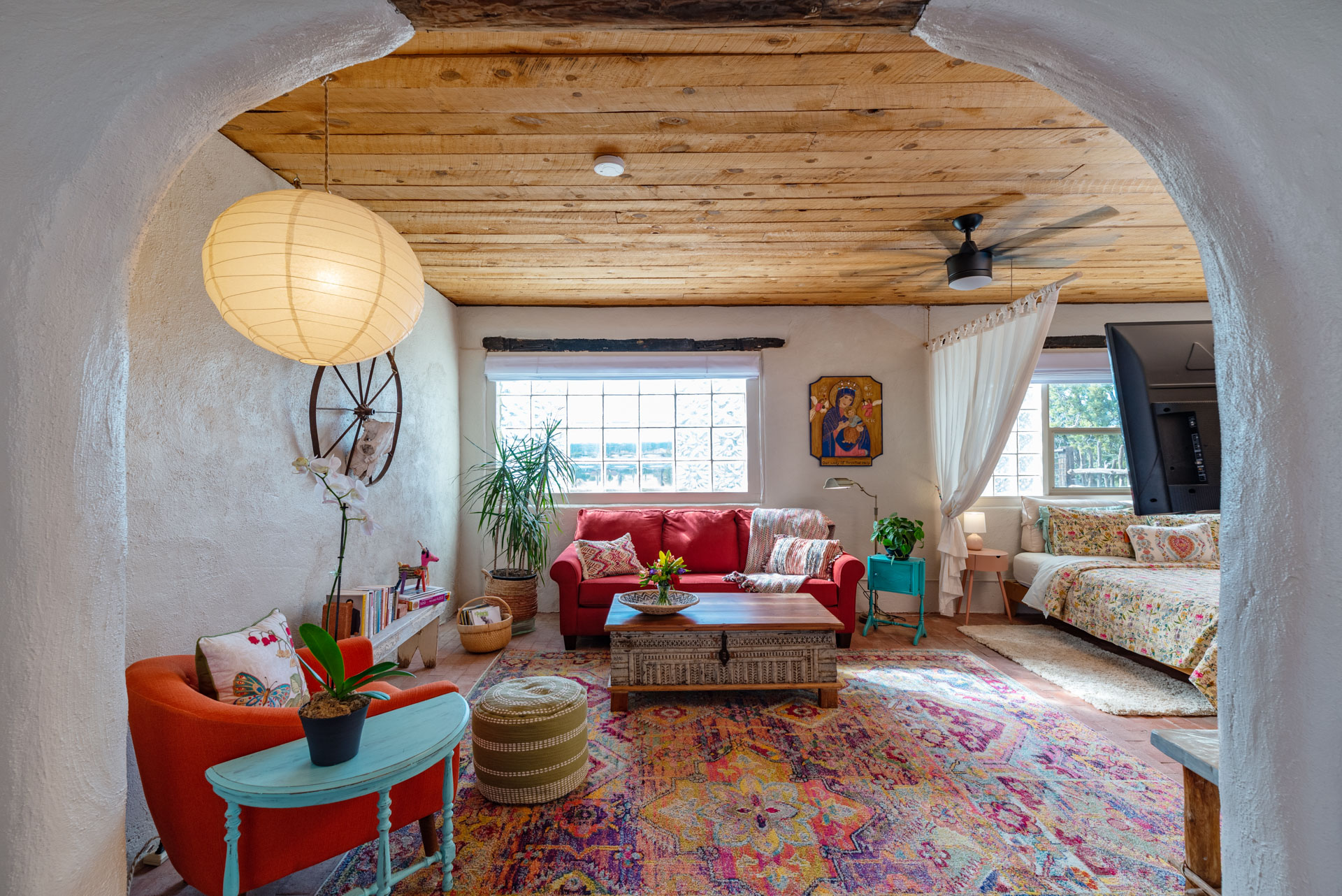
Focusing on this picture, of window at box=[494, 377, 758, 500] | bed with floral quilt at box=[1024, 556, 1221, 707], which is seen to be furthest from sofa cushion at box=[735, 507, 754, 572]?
bed with floral quilt at box=[1024, 556, 1221, 707]

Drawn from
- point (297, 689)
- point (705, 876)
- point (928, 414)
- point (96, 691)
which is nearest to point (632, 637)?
point (705, 876)

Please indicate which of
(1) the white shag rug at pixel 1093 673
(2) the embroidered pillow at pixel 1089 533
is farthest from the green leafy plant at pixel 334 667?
(2) the embroidered pillow at pixel 1089 533

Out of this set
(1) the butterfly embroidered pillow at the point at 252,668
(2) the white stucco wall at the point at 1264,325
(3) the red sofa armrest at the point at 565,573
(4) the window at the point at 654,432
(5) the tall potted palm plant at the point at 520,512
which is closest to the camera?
(2) the white stucco wall at the point at 1264,325

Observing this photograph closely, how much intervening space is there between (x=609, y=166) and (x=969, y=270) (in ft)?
7.27

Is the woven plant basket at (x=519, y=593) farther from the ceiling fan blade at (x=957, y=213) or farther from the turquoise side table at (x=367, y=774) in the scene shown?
the ceiling fan blade at (x=957, y=213)

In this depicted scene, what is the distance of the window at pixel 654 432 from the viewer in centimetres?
530

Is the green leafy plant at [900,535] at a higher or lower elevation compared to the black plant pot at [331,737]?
higher

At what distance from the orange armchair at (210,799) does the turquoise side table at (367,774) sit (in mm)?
48

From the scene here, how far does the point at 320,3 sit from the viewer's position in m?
0.97

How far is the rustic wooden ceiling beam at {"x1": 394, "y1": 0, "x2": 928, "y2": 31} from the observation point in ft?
3.26

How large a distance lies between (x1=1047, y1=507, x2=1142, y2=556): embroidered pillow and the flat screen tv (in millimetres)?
3932

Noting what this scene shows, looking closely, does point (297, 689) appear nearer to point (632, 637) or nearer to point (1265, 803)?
point (632, 637)

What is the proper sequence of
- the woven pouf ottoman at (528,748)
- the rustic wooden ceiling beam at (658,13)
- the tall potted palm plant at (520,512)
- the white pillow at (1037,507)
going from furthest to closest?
the white pillow at (1037,507), the tall potted palm plant at (520,512), the woven pouf ottoman at (528,748), the rustic wooden ceiling beam at (658,13)

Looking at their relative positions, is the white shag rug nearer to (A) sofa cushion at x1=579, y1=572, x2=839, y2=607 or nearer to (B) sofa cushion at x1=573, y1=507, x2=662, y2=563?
(A) sofa cushion at x1=579, y1=572, x2=839, y2=607
